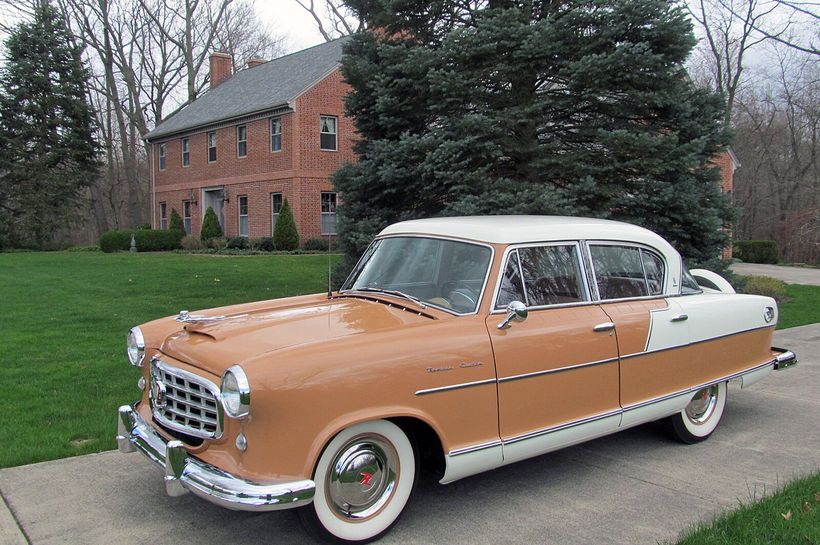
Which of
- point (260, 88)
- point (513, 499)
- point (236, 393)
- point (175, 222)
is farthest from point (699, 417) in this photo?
point (175, 222)

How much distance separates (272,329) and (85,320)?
7.69 metres

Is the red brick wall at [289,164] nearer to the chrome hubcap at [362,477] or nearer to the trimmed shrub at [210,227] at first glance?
the trimmed shrub at [210,227]

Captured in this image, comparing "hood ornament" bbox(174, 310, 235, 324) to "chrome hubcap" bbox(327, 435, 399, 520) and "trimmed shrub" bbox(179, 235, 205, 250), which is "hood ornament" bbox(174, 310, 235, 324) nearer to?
"chrome hubcap" bbox(327, 435, 399, 520)

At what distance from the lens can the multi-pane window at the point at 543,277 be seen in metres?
4.16

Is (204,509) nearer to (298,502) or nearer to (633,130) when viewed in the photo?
(298,502)

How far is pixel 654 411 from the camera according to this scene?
463 centimetres

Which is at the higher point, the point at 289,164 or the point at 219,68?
the point at 219,68

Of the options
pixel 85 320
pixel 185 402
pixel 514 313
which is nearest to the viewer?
pixel 185 402

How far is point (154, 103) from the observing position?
44.3 meters

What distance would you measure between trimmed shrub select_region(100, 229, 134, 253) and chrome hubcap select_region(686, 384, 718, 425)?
26.9 meters

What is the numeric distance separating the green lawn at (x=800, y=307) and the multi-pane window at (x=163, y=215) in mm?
26898

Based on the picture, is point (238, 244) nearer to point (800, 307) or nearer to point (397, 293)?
point (800, 307)

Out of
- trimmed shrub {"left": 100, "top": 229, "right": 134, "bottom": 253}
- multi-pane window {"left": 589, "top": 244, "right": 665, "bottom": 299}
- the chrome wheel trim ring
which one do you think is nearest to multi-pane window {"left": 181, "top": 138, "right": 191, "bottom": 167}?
trimmed shrub {"left": 100, "top": 229, "right": 134, "bottom": 253}

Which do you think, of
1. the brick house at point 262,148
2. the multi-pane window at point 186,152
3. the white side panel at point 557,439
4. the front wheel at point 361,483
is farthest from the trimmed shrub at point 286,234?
the front wheel at point 361,483
